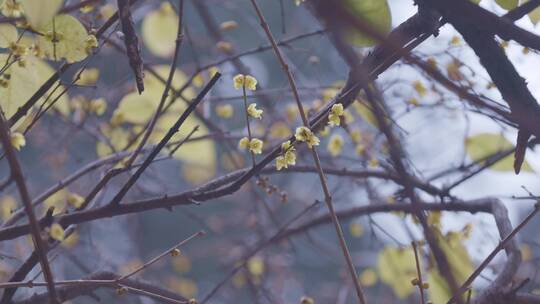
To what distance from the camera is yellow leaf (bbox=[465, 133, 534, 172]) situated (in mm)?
997

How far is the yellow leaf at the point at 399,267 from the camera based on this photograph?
48.5 inches

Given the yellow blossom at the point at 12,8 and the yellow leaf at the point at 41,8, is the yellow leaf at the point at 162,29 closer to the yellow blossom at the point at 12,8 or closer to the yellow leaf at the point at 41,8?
the yellow blossom at the point at 12,8

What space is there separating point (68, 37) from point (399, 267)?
2.58ft

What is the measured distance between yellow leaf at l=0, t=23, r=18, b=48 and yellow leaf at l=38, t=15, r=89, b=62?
0.03m

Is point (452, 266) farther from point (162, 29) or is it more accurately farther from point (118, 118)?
point (162, 29)

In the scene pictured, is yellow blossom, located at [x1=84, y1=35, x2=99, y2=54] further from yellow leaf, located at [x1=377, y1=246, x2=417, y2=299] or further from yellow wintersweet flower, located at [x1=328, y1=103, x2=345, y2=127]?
yellow leaf, located at [x1=377, y1=246, x2=417, y2=299]

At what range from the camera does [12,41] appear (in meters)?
0.72

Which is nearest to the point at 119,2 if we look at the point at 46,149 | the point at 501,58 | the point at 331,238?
the point at 501,58

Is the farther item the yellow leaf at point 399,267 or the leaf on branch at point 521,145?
the yellow leaf at point 399,267

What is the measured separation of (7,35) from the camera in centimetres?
72

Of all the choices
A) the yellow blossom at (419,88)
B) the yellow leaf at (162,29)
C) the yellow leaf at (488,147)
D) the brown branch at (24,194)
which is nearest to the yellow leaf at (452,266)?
the yellow leaf at (488,147)

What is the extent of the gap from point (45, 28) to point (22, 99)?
84mm

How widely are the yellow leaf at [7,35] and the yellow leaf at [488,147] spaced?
679 mm

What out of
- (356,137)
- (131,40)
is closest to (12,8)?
(131,40)
